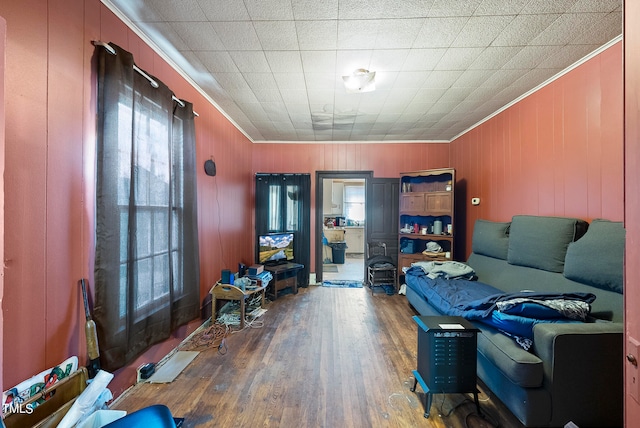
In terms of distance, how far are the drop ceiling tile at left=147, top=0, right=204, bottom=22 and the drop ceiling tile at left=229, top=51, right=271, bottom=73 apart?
420mm

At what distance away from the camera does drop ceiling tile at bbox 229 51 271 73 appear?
2.13m

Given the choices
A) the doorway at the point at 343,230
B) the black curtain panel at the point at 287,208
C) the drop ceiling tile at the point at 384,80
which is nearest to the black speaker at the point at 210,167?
the black curtain panel at the point at 287,208

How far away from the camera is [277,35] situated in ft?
6.27

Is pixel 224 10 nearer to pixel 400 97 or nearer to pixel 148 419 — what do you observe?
Result: pixel 400 97

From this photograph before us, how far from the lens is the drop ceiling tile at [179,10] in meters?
1.61

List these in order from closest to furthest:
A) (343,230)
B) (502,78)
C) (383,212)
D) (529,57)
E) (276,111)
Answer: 1. (529,57)
2. (502,78)
3. (276,111)
4. (383,212)
5. (343,230)

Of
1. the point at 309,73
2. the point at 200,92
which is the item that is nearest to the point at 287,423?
the point at 309,73

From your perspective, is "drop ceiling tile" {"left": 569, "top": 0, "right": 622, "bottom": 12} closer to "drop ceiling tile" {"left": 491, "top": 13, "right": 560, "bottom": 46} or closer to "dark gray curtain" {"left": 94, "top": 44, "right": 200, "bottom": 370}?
"drop ceiling tile" {"left": 491, "top": 13, "right": 560, "bottom": 46}

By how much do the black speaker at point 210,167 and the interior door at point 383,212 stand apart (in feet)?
9.14

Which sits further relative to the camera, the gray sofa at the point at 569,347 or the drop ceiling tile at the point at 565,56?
the drop ceiling tile at the point at 565,56

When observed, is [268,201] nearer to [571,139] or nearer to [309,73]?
[309,73]

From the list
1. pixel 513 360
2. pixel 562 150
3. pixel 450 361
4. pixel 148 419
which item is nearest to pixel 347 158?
pixel 562 150

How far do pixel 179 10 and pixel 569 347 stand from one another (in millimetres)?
3178

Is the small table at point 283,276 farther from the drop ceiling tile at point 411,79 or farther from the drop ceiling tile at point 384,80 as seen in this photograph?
the drop ceiling tile at point 411,79
